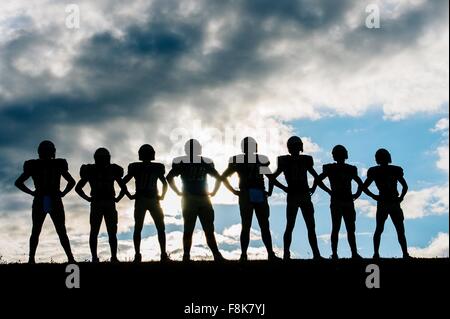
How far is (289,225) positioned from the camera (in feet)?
52.6

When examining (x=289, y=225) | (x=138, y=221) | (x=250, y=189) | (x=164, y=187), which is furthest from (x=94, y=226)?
(x=289, y=225)

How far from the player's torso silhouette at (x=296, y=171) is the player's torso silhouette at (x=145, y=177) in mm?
3351

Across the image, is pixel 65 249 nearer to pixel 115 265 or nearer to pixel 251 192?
pixel 115 265

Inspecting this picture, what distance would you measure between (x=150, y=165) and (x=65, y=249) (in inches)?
122

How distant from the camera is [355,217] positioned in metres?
16.6

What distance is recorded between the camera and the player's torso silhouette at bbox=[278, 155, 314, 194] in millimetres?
16188

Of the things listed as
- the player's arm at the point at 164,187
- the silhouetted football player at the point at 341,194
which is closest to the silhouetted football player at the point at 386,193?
the silhouetted football player at the point at 341,194

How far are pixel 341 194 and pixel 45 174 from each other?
7.89 metres

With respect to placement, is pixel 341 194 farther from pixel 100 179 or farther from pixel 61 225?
pixel 61 225

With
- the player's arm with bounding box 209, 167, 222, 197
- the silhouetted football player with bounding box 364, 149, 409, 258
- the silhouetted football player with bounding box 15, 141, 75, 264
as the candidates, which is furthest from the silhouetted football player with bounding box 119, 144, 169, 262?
the silhouetted football player with bounding box 364, 149, 409, 258
